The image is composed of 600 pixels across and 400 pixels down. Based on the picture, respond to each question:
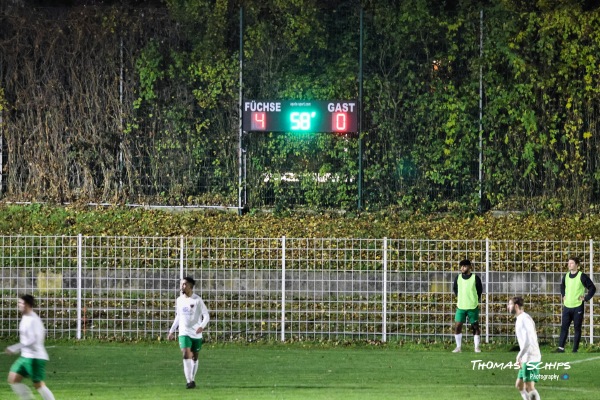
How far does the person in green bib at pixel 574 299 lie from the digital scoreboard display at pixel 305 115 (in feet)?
29.1

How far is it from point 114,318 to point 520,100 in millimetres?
11810

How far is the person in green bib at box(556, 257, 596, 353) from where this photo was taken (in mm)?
21000

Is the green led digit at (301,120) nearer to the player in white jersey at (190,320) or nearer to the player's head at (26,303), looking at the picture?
the player in white jersey at (190,320)

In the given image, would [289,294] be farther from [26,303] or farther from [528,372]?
[528,372]

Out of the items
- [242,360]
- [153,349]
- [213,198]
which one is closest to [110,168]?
[213,198]

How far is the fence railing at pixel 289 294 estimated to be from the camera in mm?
22281

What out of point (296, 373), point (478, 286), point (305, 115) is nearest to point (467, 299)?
point (478, 286)

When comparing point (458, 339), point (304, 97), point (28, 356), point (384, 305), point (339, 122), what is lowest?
point (458, 339)

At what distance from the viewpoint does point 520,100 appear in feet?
95.3

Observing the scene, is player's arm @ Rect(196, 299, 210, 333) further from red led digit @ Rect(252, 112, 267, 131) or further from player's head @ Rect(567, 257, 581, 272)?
red led digit @ Rect(252, 112, 267, 131)

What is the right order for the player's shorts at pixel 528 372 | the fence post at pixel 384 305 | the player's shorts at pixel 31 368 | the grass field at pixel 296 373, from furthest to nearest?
the fence post at pixel 384 305 < the grass field at pixel 296 373 < the player's shorts at pixel 31 368 < the player's shorts at pixel 528 372

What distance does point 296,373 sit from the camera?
59.5ft

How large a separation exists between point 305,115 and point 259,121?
3.87ft

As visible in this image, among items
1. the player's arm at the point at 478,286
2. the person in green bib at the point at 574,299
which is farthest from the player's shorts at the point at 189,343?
the person in green bib at the point at 574,299
